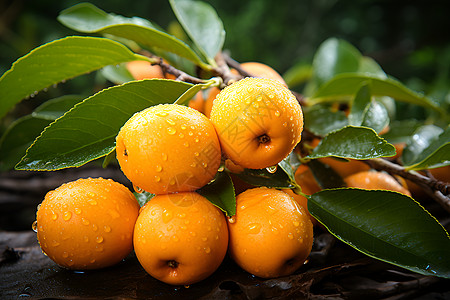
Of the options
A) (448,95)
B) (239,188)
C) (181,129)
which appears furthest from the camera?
(448,95)

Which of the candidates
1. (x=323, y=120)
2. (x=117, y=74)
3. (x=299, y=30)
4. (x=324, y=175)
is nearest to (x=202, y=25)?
(x=117, y=74)

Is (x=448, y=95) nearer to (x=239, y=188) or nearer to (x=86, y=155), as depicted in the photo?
(x=239, y=188)

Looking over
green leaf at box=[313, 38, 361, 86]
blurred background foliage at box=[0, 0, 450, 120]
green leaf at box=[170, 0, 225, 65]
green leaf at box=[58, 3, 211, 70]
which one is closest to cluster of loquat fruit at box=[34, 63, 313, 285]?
green leaf at box=[58, 3, 211, 70]

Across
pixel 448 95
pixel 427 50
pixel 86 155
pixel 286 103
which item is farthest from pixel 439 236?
pixel 427 50

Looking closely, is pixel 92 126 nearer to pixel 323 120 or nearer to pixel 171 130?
pixel 171 130

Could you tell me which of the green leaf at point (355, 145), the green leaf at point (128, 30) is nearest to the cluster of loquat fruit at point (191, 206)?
the green leaf at point (355, 145)
